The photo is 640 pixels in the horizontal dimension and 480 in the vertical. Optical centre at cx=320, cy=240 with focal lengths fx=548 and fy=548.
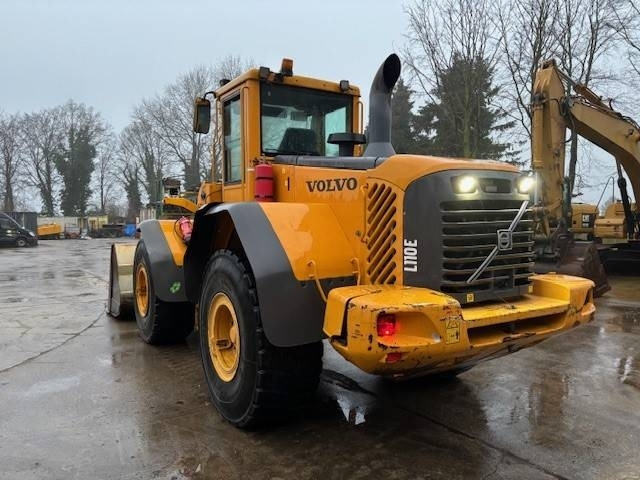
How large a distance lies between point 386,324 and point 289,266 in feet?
2.56

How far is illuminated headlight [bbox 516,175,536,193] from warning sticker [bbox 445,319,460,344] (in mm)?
1215

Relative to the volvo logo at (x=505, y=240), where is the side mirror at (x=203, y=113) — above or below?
above

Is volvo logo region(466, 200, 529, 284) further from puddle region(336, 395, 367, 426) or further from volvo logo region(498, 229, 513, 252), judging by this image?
puddle region(336, 395, 367, 426)

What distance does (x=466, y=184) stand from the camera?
10.8 feet

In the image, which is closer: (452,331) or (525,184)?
(452,331)

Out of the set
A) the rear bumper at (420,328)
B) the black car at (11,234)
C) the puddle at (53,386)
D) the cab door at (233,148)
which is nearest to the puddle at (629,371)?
the rear bumper at (420,328)

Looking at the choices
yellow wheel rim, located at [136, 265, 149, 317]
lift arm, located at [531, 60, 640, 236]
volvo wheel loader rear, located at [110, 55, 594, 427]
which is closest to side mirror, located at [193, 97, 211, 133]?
volvo wheel loader rear, located at [110, 55, 594, 427]

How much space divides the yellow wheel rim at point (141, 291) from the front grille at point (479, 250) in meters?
4.12

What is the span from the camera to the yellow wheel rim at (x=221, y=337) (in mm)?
3964

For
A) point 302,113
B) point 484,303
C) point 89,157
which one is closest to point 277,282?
point 484,303

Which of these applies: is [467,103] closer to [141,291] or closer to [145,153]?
[141,291]

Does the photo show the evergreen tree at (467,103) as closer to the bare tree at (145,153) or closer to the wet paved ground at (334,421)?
the wet paved ground at (334,421)

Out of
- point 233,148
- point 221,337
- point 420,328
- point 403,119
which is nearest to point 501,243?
point 420,328

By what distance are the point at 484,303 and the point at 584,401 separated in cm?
170
